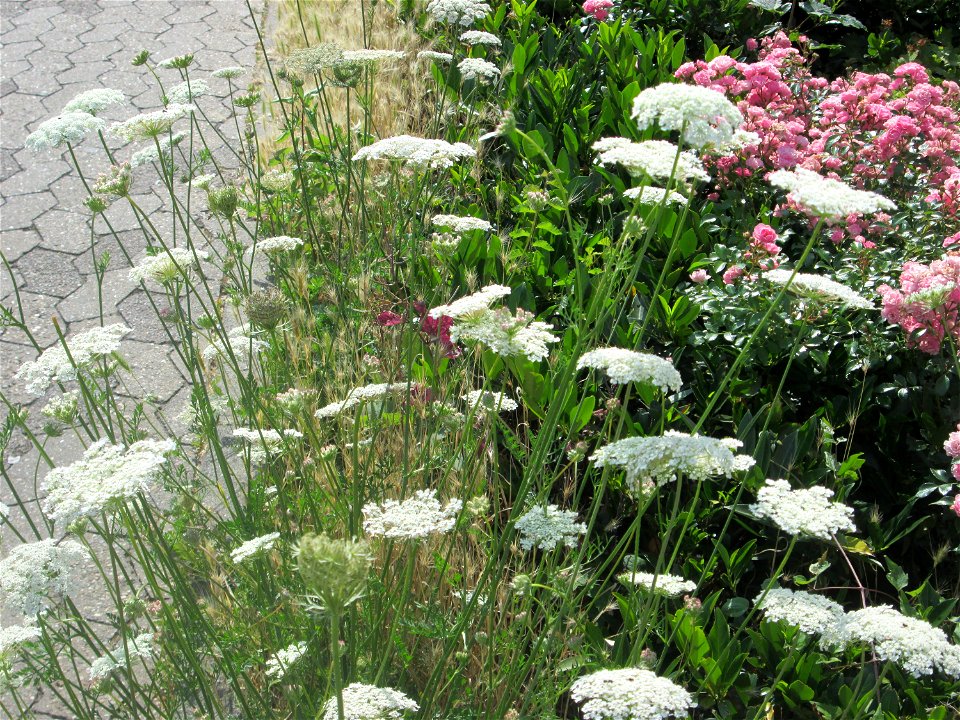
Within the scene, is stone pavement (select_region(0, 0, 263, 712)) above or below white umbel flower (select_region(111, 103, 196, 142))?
below

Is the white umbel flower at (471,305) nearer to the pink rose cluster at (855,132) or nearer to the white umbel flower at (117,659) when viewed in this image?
the white umbel flower at (117,659)

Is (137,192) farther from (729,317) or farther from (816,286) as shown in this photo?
(816,286)

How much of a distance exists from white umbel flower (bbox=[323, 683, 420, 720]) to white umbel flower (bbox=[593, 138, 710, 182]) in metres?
1.11

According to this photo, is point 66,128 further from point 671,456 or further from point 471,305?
point 671,456

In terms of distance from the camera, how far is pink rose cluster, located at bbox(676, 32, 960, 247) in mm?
3607

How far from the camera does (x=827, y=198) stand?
69.2 inches

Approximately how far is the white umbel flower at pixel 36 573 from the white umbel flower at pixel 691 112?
1481 mm

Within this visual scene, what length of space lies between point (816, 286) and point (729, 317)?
4.27ft

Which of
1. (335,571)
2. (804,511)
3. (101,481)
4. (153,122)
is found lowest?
(804,511)

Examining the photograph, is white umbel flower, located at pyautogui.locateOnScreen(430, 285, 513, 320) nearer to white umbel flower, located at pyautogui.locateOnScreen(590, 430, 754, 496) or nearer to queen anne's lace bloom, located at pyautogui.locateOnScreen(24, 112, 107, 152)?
white umbel flower, located at pyautogui.locateOnScreen(590, 430, 754, 496)

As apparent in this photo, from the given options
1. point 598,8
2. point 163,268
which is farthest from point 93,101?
point 598,8

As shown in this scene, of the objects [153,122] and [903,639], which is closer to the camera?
[903,639]

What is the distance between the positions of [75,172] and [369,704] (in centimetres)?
521

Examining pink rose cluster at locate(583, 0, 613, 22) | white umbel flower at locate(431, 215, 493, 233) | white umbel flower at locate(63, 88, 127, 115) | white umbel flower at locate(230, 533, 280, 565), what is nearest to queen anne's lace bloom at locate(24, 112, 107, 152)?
white umbel flower at locate(63, 88, 127, 115)
